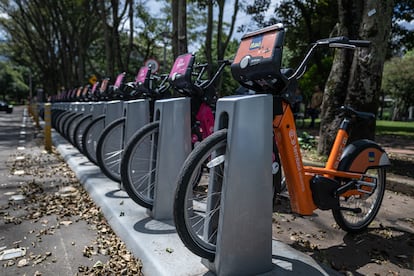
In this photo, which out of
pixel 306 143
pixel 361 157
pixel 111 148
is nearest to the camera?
pixel 361 157

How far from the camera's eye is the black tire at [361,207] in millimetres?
3176

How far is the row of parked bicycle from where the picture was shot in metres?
2.34

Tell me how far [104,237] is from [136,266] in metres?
0.79

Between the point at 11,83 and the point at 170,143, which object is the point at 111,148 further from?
the point at 11,83

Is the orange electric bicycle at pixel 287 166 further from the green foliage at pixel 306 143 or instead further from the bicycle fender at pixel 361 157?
the green foliage at pixel 306 143

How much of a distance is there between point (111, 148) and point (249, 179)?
273cm

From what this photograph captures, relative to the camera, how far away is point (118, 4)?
1480 cm

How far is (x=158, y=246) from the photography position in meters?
2.80

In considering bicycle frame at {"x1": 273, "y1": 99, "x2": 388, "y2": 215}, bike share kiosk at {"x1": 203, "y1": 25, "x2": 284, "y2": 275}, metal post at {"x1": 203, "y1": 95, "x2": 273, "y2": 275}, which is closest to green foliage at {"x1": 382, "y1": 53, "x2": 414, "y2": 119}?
bicycle frame at {"x1": 273, "y1": 99, "x2": 388, "y2": 215}

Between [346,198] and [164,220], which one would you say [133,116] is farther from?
[346,198]

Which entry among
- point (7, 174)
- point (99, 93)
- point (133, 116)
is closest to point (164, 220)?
point (133, 116)

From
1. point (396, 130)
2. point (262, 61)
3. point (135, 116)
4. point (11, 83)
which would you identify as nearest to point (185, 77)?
point (135, 116)

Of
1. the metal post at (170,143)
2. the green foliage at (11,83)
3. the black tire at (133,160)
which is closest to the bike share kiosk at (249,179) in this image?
the metal post at (170,143)

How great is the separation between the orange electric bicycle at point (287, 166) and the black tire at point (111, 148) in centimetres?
139
